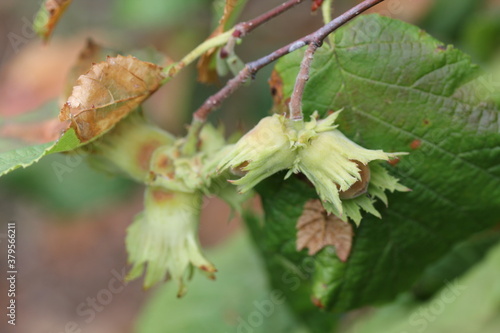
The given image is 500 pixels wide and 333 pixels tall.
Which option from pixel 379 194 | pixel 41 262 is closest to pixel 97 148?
pixel 379 194

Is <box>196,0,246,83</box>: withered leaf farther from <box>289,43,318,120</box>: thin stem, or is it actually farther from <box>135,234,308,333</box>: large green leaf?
<box>135,234,308,333</box>: large green leaf

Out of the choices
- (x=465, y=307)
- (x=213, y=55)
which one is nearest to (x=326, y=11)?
(x=213, y=55)

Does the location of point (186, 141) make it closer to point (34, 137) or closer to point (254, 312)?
point (34, 137)

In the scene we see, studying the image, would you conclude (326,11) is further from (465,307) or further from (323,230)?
(465,307)

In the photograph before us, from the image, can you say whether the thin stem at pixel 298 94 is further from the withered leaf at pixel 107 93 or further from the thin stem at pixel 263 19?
the withered leaf at pixel 107 93

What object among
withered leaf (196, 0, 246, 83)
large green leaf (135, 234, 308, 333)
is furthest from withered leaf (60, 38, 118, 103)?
large green leaf (135, 234, 308, 333)
